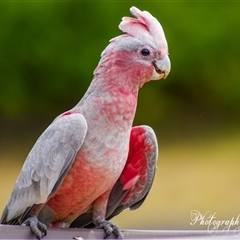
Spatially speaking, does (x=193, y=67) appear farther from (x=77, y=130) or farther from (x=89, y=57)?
(x=77, y=130)

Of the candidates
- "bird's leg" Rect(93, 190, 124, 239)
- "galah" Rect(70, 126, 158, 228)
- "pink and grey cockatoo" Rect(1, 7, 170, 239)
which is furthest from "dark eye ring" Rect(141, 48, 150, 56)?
"bird's leg" Rect(93, 190, 124, 239)

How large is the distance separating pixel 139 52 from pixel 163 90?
102 centimetres

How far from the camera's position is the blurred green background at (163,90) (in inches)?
70.5

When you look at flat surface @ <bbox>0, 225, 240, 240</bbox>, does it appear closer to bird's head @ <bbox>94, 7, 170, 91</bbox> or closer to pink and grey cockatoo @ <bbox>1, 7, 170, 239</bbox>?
pink and grey cockatoo @ <bbox>1, 7, 170, 239</bbox>

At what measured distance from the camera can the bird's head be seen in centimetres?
99

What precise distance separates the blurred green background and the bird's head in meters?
0.77

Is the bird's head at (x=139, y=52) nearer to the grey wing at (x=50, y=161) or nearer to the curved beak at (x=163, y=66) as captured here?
the curved beak at (x=163, y=66)

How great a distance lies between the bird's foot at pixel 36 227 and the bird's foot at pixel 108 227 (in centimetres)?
13

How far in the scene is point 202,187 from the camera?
1.95m

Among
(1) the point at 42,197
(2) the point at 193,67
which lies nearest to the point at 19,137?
(2) the point at 193,67

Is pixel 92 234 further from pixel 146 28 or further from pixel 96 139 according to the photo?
pixel 146 28

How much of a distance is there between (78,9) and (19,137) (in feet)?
1.57

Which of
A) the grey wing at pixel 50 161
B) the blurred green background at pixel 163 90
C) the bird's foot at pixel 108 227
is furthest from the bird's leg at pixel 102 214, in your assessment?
the blurred green background at pixel 163 90

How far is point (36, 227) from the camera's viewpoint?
3.07 ft
